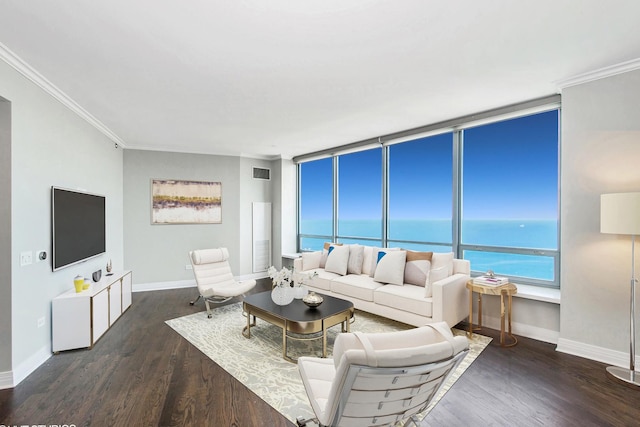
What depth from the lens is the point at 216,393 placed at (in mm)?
2428

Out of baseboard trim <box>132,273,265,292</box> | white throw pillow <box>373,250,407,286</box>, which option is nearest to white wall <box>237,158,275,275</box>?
baseboard trim <box>132,273,265,292</box>

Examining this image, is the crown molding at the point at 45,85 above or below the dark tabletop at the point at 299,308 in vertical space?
above

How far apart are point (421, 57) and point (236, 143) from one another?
3.88m

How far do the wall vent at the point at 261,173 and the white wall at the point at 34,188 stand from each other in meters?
3.36

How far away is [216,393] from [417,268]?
110 inches

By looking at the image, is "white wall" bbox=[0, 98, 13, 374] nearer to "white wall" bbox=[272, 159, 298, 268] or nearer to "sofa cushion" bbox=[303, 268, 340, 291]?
"sofa cushion" bbox=[303, 268, 340, 291]

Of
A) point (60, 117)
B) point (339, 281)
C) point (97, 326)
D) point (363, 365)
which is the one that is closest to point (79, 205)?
point (60, 117)

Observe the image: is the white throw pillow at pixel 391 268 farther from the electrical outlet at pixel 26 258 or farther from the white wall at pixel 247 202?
the electrical outlet at pixel 26 258

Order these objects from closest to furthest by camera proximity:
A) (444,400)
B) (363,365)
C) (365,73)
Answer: (363,365) < (444,400) < (365,73)

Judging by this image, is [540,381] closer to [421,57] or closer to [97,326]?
[421,57]

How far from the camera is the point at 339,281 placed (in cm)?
448

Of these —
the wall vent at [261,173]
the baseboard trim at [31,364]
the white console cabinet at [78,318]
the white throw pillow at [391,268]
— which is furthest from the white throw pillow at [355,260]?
the baseboard trim at [31,364]

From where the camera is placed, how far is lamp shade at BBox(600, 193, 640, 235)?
244cm

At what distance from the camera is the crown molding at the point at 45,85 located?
8.05 feet
